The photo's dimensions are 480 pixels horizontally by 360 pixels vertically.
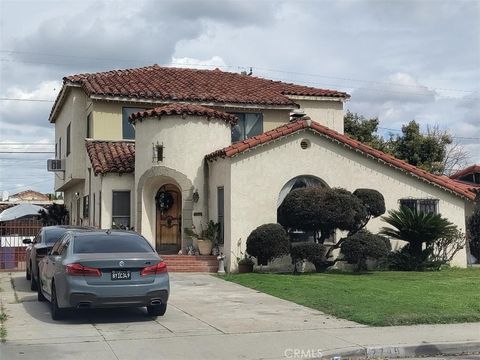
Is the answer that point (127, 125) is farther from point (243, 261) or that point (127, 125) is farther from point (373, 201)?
point (373, 201)

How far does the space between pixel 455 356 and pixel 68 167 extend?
21.8 m

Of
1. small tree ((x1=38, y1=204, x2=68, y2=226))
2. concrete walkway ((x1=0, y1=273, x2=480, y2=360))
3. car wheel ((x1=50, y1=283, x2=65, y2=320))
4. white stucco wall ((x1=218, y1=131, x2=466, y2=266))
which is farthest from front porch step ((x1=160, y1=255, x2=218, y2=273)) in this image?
small tree ((x1=38, y1=204, x2=68, y2=226))

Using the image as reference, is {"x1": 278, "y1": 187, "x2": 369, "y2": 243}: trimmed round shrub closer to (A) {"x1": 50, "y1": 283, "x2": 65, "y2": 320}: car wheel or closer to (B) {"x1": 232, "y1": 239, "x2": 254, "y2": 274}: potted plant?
(B) {"x1": 232, "y1": 239, "x2": 254, "y2": 274}: potted plant

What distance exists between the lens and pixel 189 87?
25438 millimetres

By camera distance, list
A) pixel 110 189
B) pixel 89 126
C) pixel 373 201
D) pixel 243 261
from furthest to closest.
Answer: pixel 89 126 < pixel 110 189 < pixel 373 201 < pixel 243 261

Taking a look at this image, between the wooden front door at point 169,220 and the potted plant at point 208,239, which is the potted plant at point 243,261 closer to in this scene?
the potted plant at point 208,239

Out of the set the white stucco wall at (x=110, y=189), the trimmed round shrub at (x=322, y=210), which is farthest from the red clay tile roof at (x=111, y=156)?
the trimmed round shrub at (x=322, y=210)

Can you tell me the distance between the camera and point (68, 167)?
89.6 feet

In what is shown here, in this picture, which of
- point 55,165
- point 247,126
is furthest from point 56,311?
point 55,165

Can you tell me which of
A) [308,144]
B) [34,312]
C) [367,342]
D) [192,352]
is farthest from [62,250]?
[308,144]

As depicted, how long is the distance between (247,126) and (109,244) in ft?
48.3

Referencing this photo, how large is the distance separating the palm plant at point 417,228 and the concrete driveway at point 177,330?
7.43 meters

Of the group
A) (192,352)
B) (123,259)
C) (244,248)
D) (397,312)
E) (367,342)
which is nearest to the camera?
(192,352)

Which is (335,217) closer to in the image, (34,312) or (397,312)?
(397,312)
